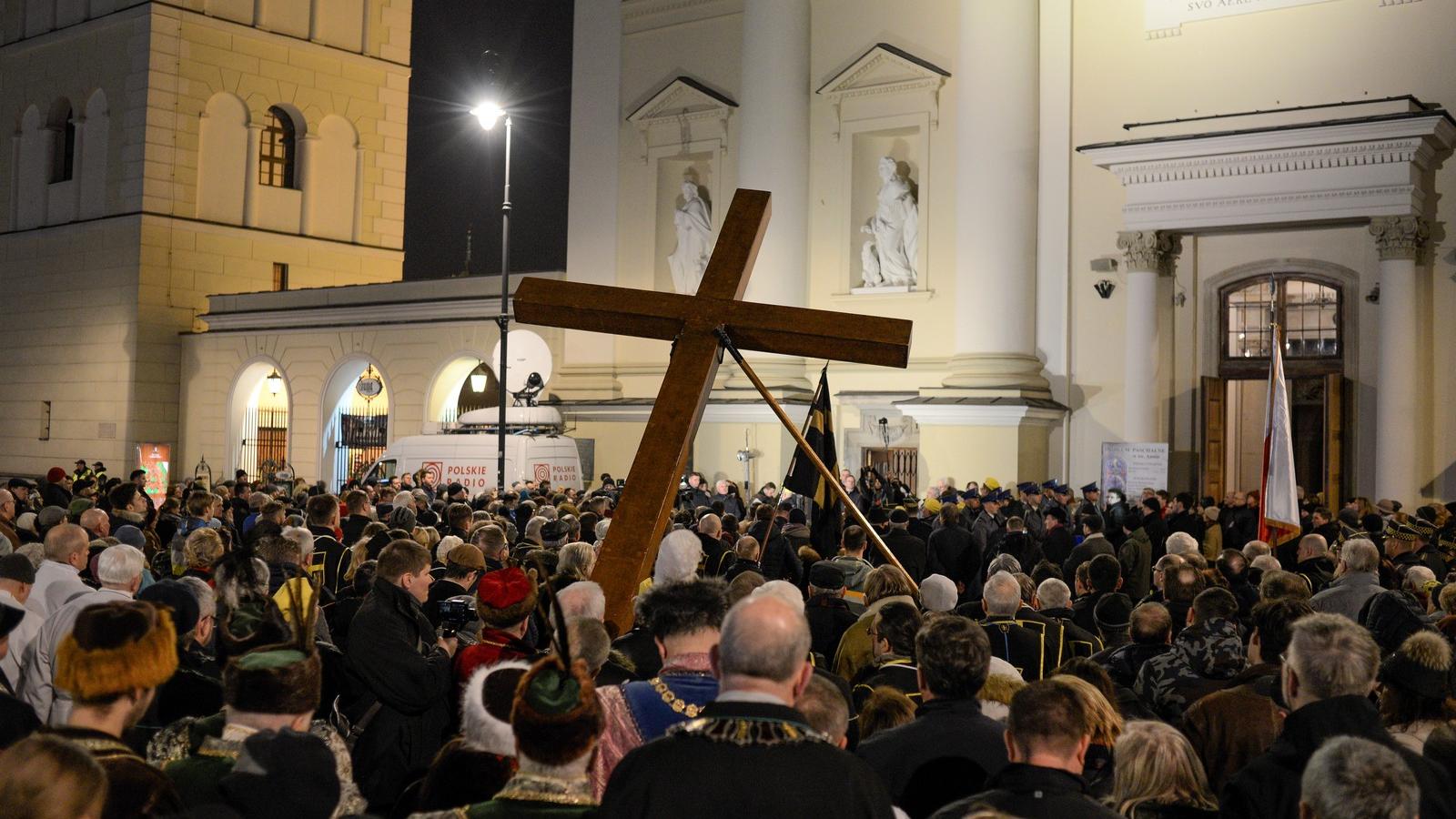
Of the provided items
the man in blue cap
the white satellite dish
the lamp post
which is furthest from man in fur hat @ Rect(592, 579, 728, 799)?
the white satellite dish

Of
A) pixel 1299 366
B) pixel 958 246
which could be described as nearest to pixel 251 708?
pixel 1299 366

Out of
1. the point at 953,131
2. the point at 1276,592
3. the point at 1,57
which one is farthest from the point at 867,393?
the point at 1,57

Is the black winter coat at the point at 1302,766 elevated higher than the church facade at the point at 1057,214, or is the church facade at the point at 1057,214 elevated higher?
the church facade at the point at 1057,214

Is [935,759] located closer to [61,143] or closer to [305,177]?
[305,177]

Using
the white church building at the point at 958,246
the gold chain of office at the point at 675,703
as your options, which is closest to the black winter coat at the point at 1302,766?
the gold chain of office at the point at 675,703

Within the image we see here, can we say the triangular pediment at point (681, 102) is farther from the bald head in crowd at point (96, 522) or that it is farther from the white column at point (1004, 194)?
the bald head in crowd at point (96, 522)

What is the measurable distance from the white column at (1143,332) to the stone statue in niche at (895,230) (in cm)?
415

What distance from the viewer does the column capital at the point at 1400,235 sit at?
18.9m

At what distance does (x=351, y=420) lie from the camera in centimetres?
3312

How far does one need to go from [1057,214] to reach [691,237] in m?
7.16

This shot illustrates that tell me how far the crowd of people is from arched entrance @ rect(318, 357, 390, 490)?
888 inches

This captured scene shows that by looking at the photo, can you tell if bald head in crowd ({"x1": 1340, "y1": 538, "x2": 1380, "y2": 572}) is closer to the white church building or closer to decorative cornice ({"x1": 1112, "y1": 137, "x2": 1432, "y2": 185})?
the white church building

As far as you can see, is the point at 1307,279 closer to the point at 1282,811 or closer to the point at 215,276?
the point at 1282,811

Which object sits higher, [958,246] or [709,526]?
[958,246]
